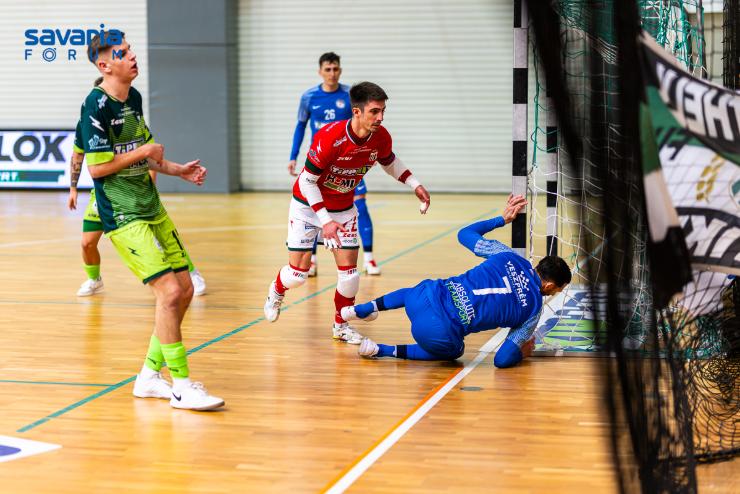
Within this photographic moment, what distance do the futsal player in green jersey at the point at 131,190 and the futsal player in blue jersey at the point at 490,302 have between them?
4.78ft

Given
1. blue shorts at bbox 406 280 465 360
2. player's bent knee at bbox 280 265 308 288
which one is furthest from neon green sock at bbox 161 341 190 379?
player's bent knee at bbox 280 265 308 288

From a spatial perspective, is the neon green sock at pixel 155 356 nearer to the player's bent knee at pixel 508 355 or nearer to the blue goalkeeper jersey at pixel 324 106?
the player's bent knee at pixel 508 355

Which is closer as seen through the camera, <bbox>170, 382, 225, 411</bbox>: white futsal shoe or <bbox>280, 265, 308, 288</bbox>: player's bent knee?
<bbox>170, 382, 225, 411</bbox>: white futsal shoe

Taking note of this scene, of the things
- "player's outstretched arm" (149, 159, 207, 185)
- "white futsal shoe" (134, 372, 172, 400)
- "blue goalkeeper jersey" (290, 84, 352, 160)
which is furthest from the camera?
"blue goalkeeper jersey" (290, 84, 352, 160)

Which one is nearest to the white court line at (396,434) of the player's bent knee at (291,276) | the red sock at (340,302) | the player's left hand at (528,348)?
the player's left hand at (528,348)

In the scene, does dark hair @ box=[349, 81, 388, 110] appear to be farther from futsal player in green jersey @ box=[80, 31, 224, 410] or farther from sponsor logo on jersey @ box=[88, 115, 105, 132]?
sponsor logo on jersey @ box=[88, 115, 105, 132]

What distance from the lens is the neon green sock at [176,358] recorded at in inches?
203

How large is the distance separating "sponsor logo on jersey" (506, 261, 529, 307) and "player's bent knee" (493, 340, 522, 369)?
0.33 metres

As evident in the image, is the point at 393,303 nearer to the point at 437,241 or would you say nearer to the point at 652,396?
the point at 652,396

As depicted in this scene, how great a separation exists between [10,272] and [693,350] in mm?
7957

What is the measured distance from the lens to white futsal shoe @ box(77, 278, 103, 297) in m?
8.91

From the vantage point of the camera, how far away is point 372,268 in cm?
1011

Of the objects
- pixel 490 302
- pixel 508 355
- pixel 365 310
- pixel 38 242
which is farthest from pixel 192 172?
pixel 38 242

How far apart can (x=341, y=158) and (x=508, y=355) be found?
1682 millimetres
